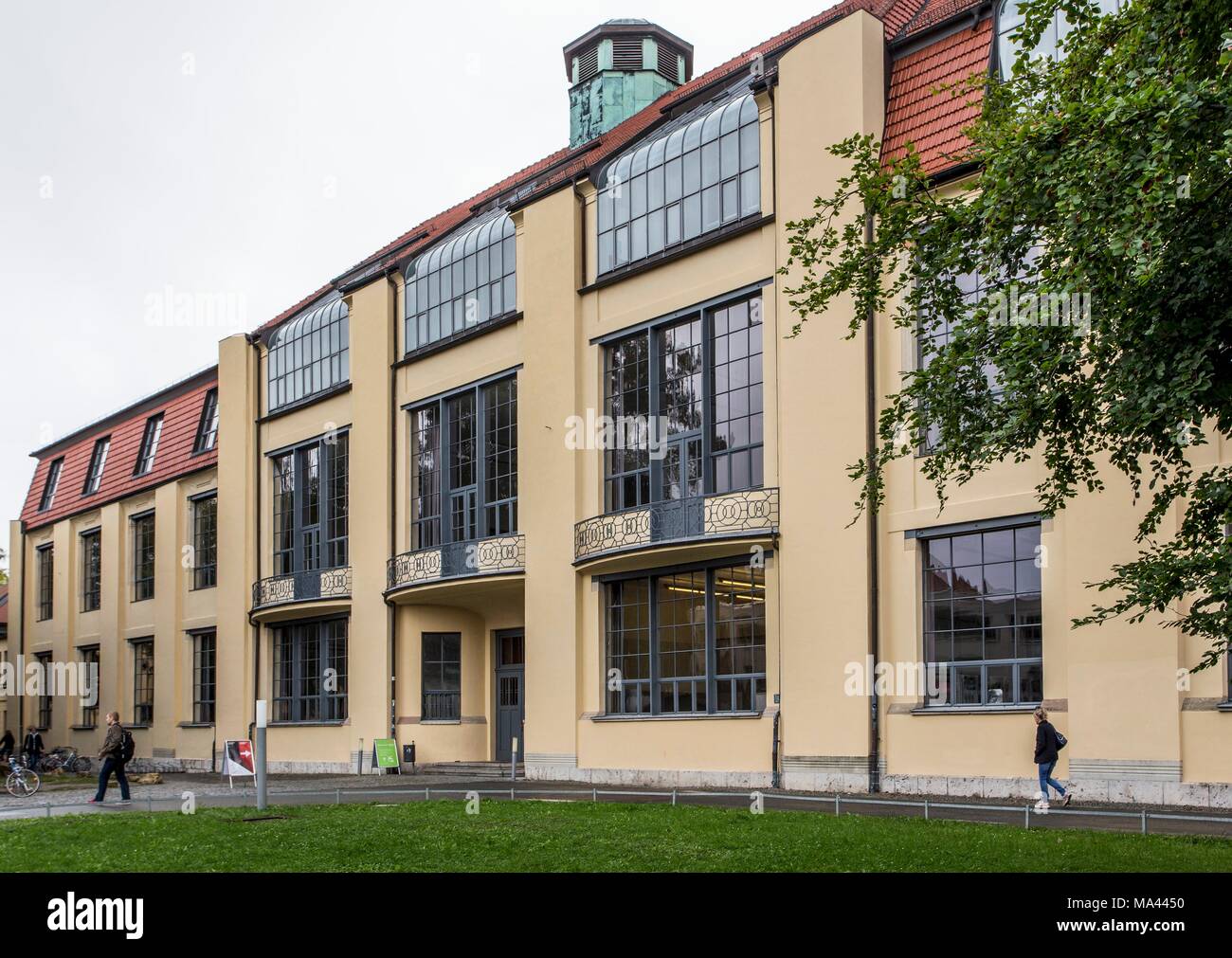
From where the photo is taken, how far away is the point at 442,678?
100 feet

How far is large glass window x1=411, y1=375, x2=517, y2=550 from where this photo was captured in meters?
28.0

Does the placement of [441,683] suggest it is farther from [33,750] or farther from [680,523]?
[33,750]

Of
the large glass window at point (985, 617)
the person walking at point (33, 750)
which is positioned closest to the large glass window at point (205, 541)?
the person walking at point (33, 750)

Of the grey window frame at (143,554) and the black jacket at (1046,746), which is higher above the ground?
the grey window frame at (143,554)

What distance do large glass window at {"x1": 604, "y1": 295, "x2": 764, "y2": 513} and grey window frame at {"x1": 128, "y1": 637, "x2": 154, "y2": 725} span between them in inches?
849

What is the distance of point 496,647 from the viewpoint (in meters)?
30.5

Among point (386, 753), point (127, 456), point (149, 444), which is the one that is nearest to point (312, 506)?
point (386, 753)

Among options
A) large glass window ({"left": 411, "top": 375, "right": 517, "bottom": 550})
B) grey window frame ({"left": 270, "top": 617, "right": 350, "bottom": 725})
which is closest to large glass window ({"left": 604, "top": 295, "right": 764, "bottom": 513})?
large glass window ({"left": 411, "top": 375, "right": 517, "bottom": 550})

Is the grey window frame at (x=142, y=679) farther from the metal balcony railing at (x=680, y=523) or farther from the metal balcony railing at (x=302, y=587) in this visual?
the metal balcony railing at (x=680, y=523)

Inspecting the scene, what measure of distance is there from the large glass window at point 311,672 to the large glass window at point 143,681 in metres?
7.90

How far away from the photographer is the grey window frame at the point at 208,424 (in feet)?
129

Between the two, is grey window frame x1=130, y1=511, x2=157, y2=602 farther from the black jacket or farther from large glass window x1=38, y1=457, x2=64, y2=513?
the black jacket
